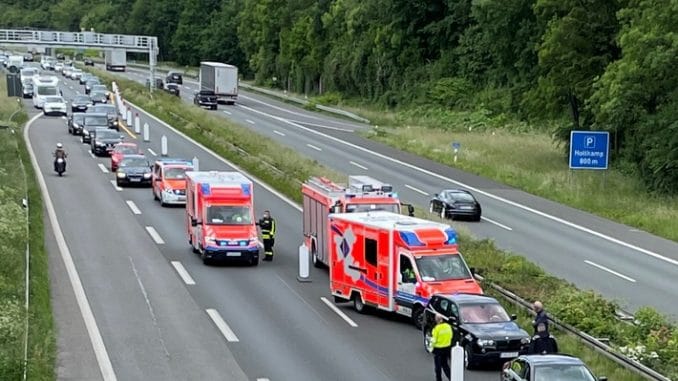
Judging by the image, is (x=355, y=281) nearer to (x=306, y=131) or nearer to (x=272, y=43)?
(x=306, y=131)

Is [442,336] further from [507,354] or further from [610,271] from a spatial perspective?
[610,271]

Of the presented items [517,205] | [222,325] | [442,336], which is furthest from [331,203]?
[517,205]

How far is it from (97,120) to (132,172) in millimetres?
19241

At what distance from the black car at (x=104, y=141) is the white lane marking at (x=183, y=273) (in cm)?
2769

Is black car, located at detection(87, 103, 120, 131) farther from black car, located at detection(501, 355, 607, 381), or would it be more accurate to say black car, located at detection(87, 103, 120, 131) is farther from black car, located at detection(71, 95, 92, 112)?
black car, located at detection(501, 355, 607, 381)

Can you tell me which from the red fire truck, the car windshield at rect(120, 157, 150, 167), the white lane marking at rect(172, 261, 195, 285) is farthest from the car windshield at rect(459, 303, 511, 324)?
the car windshield at rect(120, 157, 150, 167)

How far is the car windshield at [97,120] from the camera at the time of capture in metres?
68.7

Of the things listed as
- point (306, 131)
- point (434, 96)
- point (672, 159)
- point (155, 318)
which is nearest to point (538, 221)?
point (672, 159)

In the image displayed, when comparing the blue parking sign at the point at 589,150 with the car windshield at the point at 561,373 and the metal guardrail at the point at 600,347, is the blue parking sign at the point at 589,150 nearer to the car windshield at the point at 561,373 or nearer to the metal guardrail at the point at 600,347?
the metal guardrail at the point at 600,347

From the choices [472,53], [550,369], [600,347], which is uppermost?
[472,53]

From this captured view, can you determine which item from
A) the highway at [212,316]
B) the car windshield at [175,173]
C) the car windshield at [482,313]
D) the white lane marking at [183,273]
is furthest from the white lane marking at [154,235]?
the car windshield at [482,313]

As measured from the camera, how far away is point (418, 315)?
1068 inches

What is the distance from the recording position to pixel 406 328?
2753 centimetres

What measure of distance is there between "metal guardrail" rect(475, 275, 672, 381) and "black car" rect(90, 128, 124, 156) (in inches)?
1459
